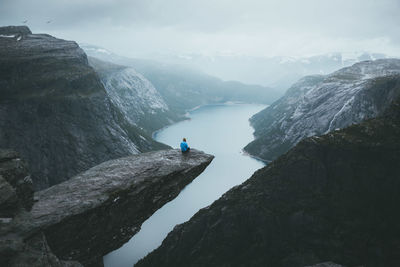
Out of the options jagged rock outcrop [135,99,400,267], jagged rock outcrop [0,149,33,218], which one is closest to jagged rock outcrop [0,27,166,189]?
jagged rock outcrop [135,99,400,267]

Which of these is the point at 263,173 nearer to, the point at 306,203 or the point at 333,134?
the point at 306,203

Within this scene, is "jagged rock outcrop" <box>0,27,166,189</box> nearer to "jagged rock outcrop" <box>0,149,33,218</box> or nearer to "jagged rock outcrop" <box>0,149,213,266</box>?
"jagged rock outcrop" <box>0,149,213,266</box>

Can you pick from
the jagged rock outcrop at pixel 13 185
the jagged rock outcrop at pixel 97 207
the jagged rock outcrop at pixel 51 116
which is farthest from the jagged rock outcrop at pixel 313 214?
the jagged rock outcrop at pixel 51 116

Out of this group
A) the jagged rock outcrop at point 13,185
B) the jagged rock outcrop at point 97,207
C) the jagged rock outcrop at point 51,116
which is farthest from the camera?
the jagged rock outcrop at point 51,116

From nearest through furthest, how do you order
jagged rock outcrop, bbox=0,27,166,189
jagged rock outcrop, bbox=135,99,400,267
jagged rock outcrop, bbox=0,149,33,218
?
jagged rock outcrop, bbox=0,149,33,218
jagged rock outcrop, bbox=135,99,400,267
jagged rock outcrop, bbox=0,27,166,189

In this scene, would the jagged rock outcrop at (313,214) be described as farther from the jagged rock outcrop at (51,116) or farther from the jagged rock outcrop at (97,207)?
the jagged rock outcrop at (51,116)
